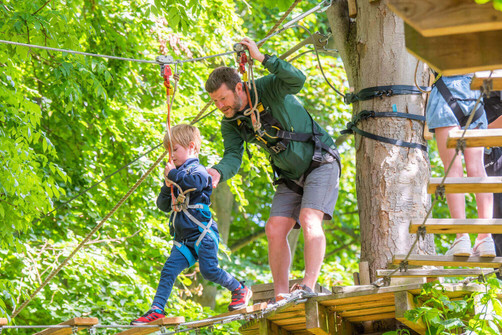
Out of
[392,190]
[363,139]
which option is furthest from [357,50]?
[392,190]

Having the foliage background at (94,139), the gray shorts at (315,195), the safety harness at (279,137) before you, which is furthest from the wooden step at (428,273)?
the foliage background at (94,139)

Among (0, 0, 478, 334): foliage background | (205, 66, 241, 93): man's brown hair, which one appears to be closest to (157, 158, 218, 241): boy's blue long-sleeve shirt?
(205, 66, 241, 93): man's brown hair

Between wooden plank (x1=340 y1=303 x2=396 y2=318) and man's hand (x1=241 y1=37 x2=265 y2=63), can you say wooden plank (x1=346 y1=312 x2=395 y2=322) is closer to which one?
wooden plank (x1=340 y1=303 x2=396 y2=318)

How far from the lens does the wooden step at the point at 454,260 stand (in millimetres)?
4016

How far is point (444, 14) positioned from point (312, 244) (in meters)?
2.56

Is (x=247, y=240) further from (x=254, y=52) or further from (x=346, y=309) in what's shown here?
(x=254, y=52)

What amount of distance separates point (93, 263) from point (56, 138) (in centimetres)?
161

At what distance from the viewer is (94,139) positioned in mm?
8945

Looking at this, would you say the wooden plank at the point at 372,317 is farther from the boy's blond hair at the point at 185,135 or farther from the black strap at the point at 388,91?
the boy's blond hair at the point at 185,135

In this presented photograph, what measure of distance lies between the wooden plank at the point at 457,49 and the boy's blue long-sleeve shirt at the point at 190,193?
94.3 inches

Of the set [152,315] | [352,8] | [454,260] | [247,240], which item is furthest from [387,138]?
[247,240]

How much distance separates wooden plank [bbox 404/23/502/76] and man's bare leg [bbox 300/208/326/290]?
7.36 ft

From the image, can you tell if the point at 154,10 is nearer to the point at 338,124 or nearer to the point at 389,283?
the point at 389,283

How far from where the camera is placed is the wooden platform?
14.3 ft
